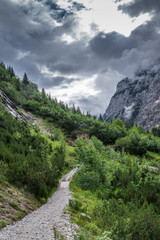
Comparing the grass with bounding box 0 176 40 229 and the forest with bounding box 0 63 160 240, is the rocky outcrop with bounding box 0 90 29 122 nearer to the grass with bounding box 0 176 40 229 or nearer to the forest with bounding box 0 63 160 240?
the forest with bounding box 0 63 160 240

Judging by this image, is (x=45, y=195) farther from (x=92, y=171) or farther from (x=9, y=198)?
(x=92, y=171)

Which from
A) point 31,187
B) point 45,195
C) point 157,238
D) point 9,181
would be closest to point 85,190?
point 45,195

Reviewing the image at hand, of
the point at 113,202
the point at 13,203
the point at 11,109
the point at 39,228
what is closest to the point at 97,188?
the point at 113,202

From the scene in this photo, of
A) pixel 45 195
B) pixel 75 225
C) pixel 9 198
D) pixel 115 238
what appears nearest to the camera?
pixel 115 238

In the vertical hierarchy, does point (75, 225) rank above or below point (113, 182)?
below

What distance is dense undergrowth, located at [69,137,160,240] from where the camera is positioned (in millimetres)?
5434

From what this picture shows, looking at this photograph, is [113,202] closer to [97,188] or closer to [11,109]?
[97,188]

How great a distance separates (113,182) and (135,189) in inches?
84.7

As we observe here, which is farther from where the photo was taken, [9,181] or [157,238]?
[9,181]

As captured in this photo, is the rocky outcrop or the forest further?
the rocky outcrop

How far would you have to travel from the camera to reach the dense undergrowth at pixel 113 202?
543 centimetres

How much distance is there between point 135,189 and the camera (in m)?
11.2

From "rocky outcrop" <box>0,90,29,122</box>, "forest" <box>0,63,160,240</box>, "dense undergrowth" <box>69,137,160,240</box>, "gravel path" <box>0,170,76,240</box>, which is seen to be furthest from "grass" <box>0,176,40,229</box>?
"rocky outcrop" <box>0,90,29,122</box>

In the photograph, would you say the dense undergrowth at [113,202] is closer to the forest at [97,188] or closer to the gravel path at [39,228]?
the forest at [97,188]
